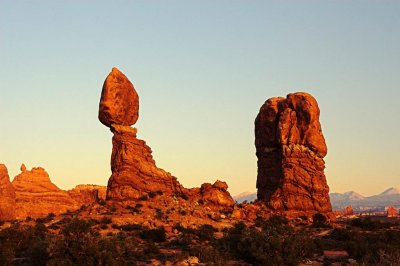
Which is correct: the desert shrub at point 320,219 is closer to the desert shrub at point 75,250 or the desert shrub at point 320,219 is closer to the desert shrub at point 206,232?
the desert shrub at point 206,232

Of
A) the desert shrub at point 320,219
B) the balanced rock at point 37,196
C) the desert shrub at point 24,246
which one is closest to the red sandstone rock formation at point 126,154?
the desert shrub at point 24,246

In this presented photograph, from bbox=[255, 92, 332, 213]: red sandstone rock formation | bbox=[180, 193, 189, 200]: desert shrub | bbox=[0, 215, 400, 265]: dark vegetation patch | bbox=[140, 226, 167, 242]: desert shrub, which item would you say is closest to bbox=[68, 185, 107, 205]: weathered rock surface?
bbox=[180, 193, 189, 200]: desert shrub

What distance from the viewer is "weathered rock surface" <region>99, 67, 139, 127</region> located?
4875 cm

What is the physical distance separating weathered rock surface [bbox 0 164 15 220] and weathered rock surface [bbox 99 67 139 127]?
24.5 metres

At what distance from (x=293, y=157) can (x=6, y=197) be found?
38.7 m

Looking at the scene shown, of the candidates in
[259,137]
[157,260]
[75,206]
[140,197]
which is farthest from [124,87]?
[75,206]

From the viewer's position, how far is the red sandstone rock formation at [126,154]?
156 feet

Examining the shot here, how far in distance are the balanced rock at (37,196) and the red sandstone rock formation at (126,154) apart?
86.8ft

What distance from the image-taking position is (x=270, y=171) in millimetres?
51531

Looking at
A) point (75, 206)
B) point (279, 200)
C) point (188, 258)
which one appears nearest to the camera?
point (188, 258)

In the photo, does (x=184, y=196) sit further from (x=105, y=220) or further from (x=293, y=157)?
(x=293, y=157)

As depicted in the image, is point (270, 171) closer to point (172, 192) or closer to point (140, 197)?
point (172, 192)

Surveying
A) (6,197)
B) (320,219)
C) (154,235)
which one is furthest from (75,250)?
(6,197)

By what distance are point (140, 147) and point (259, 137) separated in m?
12.3
